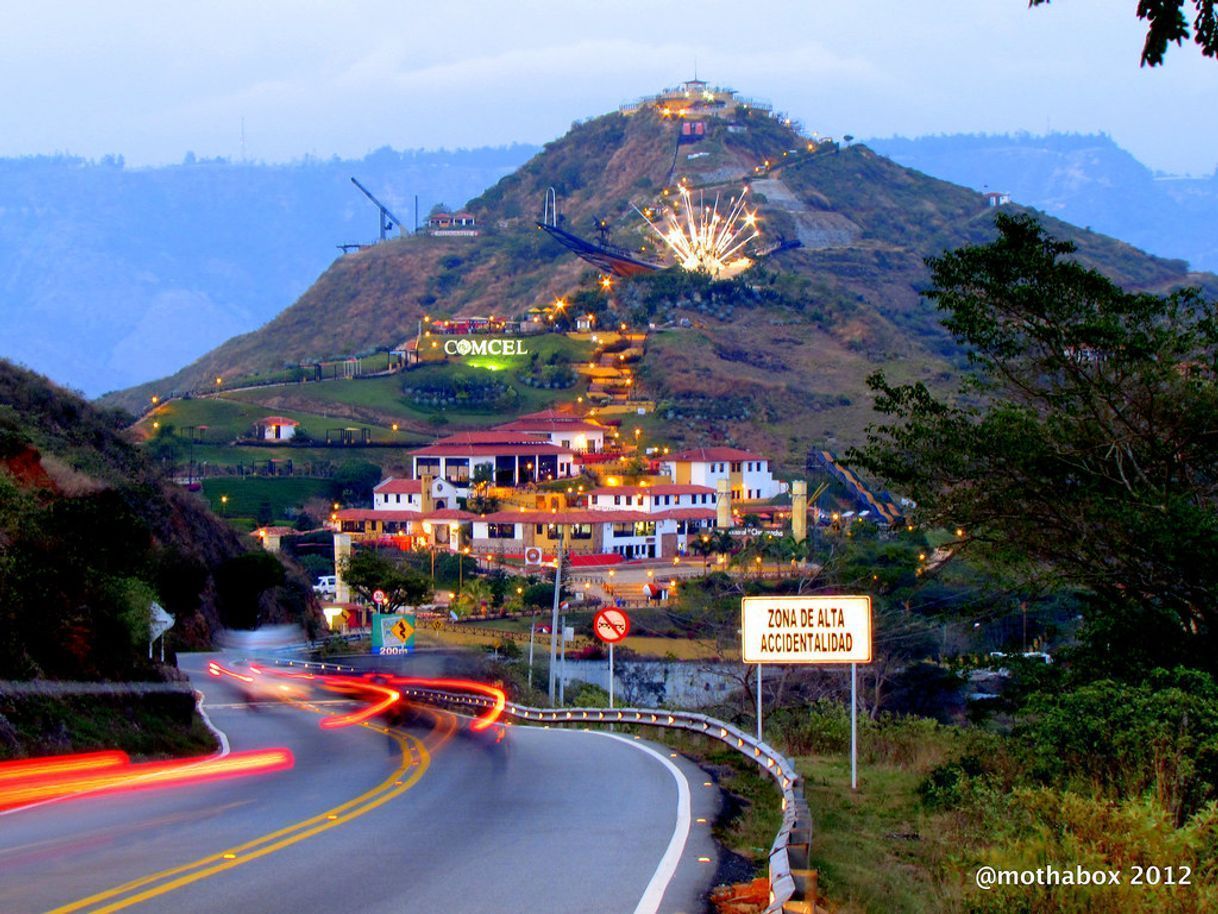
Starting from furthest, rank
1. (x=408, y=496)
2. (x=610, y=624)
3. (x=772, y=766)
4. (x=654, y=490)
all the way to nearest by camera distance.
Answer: (x=408, y=496) → (x=654, y=490) → (x=610, y=624) → (x=772, y=766)

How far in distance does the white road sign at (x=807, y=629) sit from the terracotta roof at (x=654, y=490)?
7847 cm

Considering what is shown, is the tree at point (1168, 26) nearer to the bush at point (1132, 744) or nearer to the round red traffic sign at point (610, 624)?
the bush at point (1132, 744)

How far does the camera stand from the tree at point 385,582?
65125 mm

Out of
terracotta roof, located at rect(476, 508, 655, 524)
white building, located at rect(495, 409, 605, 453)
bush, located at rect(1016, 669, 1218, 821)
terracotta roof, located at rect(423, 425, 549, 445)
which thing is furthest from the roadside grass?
white building, located at rect(495, 409, 605, 453)

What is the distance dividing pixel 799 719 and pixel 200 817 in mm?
12957

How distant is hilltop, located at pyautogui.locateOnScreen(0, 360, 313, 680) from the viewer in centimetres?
2150

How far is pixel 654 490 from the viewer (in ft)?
311

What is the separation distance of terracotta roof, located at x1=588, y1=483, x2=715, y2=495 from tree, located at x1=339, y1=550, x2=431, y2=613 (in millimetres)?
28798

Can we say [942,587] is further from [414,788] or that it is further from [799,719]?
[414,788]

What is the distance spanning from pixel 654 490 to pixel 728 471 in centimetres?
1029

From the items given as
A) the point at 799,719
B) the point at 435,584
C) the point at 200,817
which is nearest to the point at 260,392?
the point at 435,584

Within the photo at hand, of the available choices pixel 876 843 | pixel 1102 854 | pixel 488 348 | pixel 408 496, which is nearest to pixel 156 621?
pixel 876 843

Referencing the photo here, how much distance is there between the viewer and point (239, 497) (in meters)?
92.8

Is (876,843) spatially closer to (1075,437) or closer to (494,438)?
(1075,437)
